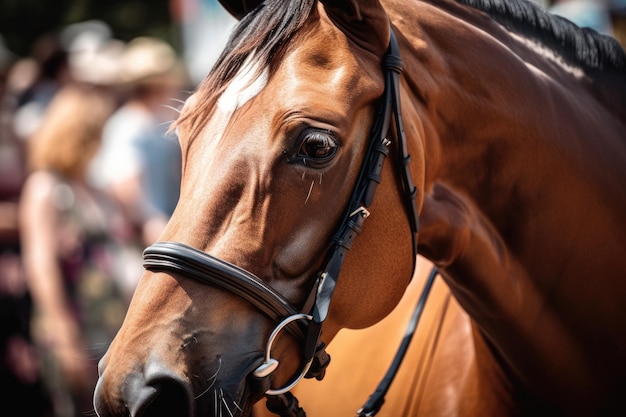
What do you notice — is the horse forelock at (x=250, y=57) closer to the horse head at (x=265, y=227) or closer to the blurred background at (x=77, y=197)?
the horse head at (x=265, y=227)

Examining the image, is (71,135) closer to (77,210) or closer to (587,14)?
(77,210)

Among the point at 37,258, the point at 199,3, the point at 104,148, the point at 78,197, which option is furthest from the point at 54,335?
the point at 199,3

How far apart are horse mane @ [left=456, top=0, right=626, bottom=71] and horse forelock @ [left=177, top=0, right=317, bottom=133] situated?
0.77 metres

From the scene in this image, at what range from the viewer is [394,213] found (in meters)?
2.41

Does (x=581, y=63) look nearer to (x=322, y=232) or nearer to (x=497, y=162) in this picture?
(x=497, y=162)

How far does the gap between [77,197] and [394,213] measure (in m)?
3.61

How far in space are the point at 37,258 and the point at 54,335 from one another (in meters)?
0.50

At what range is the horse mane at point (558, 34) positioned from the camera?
9.50 ft

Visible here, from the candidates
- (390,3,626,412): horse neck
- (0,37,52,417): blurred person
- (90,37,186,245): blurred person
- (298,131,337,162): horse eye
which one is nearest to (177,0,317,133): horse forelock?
(298,131,337,162): horse eye

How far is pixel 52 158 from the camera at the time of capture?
552 cm

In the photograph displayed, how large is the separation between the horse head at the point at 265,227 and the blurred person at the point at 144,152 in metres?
3.95

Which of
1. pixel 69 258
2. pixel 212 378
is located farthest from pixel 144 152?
pixel 212 378

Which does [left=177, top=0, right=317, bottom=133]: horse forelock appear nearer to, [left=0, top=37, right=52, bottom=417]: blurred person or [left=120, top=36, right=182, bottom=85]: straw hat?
[left=0, top=37, right=52, bottom=417]: blurred person

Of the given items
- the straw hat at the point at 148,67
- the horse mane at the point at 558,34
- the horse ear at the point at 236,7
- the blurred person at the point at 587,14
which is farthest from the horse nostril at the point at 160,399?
the straw hat at the point at 148,67
